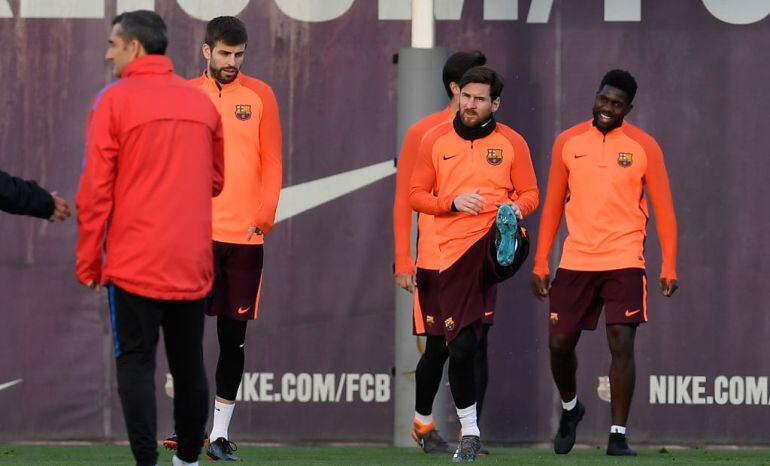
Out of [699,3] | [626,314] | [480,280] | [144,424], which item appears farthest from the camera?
[699,3]

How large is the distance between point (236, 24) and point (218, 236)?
97 cm

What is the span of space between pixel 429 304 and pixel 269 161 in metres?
1.02

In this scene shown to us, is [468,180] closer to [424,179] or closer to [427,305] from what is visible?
[424,179]

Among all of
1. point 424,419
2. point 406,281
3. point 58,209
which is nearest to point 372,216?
point 406,281

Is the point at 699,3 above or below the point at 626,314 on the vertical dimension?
above

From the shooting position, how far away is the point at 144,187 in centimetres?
520

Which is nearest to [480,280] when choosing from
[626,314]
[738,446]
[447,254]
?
[447,254]

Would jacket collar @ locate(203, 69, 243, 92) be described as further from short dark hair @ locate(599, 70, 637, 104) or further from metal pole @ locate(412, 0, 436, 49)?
short dark hair @ locate(599, 70, 637, 104)

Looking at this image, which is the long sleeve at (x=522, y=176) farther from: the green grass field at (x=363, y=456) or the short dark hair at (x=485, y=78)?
the green grass field at (x=363, y=456)

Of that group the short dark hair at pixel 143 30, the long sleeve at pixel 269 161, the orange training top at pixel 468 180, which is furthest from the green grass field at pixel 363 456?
the short dark hair at pixel 143 30

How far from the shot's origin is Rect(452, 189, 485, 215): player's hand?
6801 mm

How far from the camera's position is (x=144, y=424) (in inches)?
209

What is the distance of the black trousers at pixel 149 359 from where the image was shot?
5309mm

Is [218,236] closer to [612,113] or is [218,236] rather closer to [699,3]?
[612,113]
